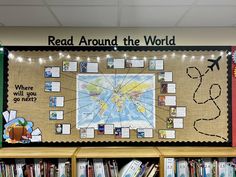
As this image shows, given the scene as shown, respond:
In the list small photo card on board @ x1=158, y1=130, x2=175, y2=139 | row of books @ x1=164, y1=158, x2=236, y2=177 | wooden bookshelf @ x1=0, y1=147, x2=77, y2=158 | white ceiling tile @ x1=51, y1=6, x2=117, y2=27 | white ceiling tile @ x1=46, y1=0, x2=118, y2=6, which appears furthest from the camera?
small photo card on board @ x1=158, y1=130, x2=175, y2=139

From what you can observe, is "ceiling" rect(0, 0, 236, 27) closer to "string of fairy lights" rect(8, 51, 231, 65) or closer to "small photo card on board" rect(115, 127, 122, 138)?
"string of fairy lights" rect(8, 51, 231, 65)

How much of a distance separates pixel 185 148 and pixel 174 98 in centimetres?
58

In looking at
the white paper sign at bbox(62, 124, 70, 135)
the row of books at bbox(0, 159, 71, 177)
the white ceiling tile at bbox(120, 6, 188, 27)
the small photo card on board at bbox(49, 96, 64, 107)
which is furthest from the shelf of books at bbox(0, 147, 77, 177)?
the white ceiling tile at bbox(120, 6, 188, 27)

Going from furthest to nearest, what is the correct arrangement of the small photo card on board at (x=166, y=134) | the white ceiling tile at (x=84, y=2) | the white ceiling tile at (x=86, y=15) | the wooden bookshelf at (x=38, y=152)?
1. the small photo card on board at (x=166, y=134)
2. the wooden bookshelf at (x=38, y=152)
3. the white ceiling tile at (x=86, y=15)
4. the white ceiling tile at (x=84, y=2)

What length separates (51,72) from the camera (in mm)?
3201

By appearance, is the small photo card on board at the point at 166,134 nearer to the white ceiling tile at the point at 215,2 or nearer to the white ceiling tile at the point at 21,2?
the white ceiling tile at the point at 215,2

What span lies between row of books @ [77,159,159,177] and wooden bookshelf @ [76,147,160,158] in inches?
3.9

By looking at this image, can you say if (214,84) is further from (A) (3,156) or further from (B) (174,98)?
(A) (3,156)

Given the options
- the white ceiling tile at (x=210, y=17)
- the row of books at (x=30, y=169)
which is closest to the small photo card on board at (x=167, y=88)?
the white ceiling tile at (x=210, y=17)

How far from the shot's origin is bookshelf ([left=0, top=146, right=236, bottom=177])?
2.75 metres

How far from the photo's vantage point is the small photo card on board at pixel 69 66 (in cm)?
321

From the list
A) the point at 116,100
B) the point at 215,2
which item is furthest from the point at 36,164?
the point at 215,2

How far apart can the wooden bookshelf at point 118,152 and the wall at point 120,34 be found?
4.08ft

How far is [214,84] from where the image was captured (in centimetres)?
321
